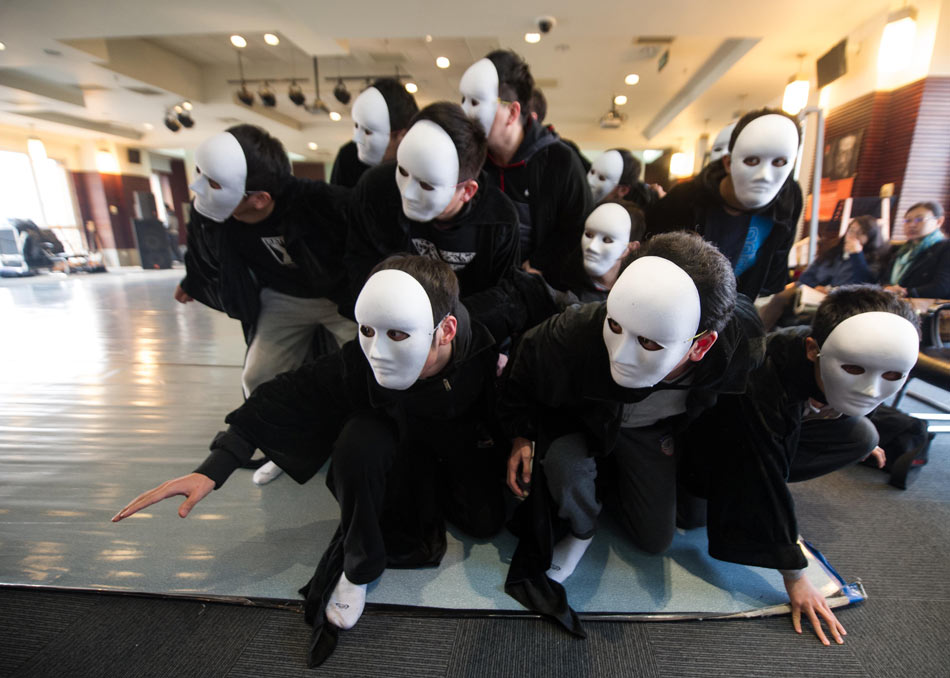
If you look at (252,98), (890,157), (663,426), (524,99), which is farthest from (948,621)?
(252,98)

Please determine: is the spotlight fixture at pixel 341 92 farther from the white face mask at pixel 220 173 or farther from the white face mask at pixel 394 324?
the white face mask at pixel 394 324

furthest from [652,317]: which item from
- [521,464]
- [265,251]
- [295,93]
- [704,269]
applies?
[295,93]

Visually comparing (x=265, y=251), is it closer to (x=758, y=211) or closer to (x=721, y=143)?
(x=758, y=211)

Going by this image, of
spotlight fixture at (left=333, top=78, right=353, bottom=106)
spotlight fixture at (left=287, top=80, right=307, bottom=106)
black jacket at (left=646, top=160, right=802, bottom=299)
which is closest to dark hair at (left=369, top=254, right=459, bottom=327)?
black jacket at (left=646, top=160, right=802, bottom=299)

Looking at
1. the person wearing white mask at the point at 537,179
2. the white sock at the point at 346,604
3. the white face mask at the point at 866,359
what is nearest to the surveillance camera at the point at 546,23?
the person wearing white mask at the point at 537,179

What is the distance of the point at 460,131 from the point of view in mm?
1354

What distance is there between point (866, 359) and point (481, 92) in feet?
4.49

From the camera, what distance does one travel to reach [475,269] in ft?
5.14

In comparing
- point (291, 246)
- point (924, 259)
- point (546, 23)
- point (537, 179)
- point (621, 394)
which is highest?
point (546, 23)

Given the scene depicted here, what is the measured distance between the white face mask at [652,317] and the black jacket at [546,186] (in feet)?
2.72

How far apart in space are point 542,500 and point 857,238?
3.35 metres

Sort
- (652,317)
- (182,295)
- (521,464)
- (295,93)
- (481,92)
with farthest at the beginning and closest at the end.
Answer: (295,93) → (182,295) → (481,92) → (521,464) → (652,317)

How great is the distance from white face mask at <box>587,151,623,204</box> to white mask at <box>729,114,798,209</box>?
742 mm

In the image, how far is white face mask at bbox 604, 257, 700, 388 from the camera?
90 centimetres
